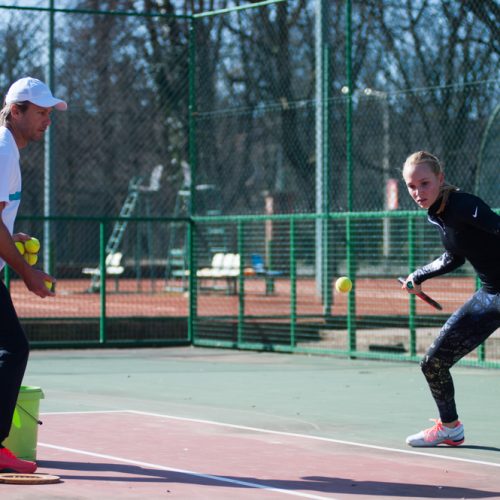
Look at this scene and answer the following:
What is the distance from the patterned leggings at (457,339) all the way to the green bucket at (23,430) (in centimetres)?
245

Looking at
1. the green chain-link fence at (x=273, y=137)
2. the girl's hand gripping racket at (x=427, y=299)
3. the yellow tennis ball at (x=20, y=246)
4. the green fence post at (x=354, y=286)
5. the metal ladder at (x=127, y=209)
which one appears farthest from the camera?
the metal ladder at (x=127, y=209)

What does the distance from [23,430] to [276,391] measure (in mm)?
4590

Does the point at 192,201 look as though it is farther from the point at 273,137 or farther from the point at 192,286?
the point at 273,137

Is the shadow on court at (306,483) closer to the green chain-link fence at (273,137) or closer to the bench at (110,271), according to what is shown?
the green chain-link fence at (273,137)

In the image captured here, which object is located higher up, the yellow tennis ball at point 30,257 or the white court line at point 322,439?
the yellow tennis ball at point 30,257

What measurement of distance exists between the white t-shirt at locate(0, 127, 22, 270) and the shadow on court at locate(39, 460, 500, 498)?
1.28 metres

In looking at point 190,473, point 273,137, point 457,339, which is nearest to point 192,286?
point 273,137

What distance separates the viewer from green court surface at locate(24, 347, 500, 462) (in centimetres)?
904

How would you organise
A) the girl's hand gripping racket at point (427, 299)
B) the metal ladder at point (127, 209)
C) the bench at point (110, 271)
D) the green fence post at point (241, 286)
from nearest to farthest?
1. the girl's hand gripping racket at point (427, 299)
2. the green fence post at point (241, 286)
3. the bench at point (110, 271)
4. the metal ladder at point (127, 209)

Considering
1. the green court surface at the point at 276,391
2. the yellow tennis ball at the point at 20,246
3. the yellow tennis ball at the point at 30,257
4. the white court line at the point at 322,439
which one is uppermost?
the yellow tennis ball at the point at 20,246

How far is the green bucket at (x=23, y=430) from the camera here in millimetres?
7102

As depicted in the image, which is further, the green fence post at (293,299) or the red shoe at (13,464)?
the green fence post at (293,299)

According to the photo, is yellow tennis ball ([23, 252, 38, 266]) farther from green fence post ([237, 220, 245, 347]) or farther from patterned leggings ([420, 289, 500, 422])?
green fence post ([237, 220, 245, 347])

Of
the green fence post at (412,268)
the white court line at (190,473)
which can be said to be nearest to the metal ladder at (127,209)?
the green fence post at (412,268)
